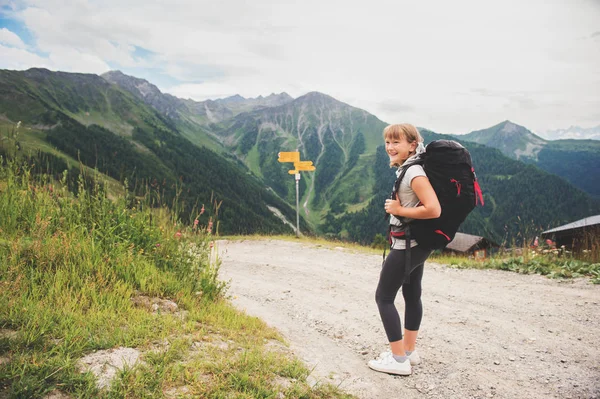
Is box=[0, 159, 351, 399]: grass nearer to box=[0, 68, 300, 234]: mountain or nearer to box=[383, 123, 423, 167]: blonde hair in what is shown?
box=[383, 123, 423, 167]: blonde hair

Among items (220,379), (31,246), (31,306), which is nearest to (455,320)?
(220,379)

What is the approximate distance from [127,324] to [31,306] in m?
0.84

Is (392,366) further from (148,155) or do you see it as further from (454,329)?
(148,155)

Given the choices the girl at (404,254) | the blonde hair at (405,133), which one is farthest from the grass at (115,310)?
the blonde hair at (405,133)

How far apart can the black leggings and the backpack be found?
187mm

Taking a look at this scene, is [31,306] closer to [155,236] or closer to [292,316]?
[155,236]

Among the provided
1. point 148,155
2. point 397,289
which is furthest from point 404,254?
point 148,155

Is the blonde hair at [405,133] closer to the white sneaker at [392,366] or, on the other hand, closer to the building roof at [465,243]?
the white sneaker at [392,366]

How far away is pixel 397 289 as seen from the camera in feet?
11.0

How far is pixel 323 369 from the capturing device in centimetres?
342

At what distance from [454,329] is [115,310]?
4.41 metres

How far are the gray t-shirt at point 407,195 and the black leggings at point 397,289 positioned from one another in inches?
2.9

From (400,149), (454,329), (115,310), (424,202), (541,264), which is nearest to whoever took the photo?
(424,202)

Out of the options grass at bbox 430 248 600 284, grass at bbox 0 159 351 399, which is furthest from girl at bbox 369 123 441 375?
grass at bbox 430 248 600 284
